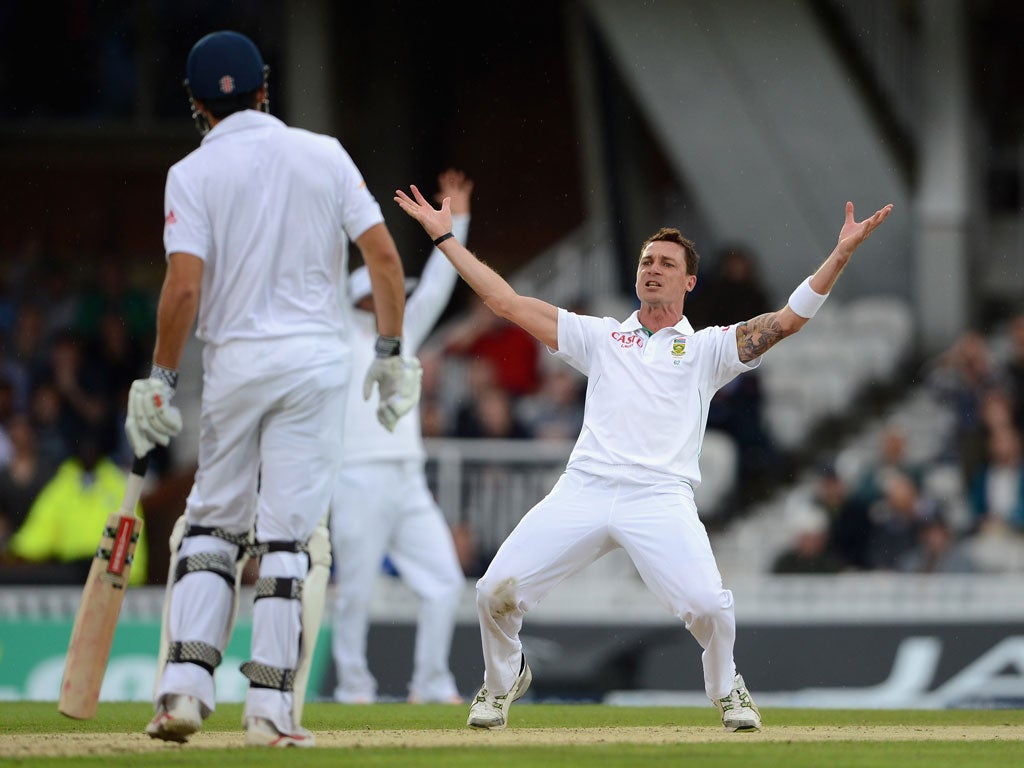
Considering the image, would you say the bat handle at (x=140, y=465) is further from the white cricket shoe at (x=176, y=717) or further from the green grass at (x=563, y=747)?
the green grass at (x=563, y=747)

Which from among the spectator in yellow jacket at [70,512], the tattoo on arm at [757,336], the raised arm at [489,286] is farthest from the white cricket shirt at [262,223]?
the spectator in yellow jacket at [70,512]

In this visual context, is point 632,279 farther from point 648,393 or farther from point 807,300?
point 807,300

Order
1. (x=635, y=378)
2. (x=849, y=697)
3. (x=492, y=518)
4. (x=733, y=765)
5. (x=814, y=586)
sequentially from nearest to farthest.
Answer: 1. (x=733, y=765)
2. (x=635, y=378)
3. (x=849, y=697)
4. (x=814, y=586)
5. (x=492, y=518)

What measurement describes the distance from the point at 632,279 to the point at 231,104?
1282cm

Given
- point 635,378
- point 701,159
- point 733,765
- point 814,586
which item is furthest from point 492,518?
point 733,765

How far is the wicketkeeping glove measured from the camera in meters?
6.94

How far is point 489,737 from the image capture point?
7.12m

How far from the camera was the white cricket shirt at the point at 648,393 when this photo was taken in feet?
24.7

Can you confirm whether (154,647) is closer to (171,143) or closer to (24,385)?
(24,385)

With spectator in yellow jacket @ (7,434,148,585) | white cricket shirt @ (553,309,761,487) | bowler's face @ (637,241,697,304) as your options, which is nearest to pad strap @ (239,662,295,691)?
white cricket shirt @ (553,309,761,487)

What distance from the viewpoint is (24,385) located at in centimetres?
1786

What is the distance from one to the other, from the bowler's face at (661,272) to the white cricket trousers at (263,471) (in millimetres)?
1624

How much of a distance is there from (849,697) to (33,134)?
13.7 metres

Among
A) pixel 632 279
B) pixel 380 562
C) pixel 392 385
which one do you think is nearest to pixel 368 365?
pixel 380 562
